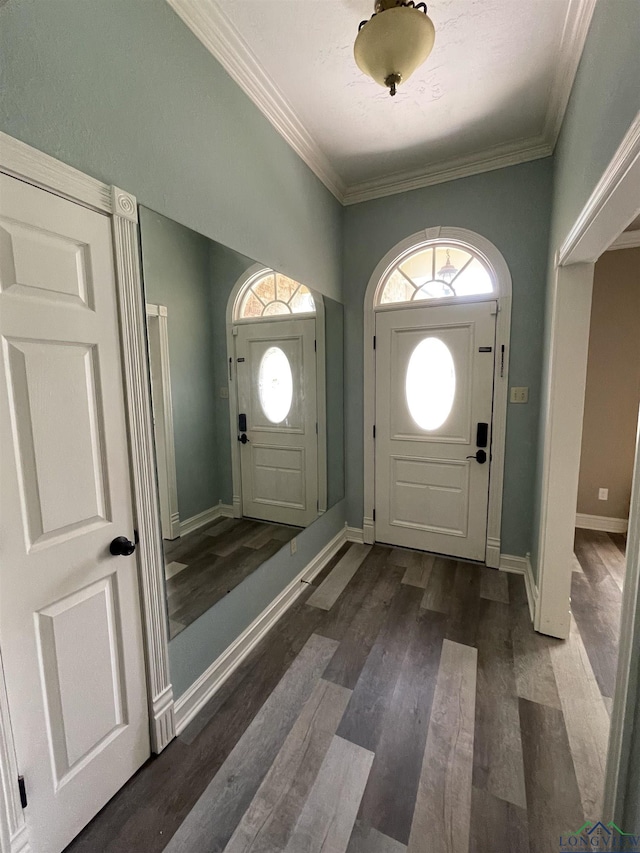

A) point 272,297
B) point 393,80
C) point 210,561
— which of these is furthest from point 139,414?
point 393,80

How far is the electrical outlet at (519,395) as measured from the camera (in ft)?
8.43

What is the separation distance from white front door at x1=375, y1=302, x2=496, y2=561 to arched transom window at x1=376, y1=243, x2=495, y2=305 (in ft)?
0.48

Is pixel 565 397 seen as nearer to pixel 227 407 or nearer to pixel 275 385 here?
pixel 275 385

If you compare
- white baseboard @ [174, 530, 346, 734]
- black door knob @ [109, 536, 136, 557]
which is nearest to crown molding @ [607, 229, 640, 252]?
white baseboard @ [174, 530, 346, 734]

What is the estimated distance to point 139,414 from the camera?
1.30m

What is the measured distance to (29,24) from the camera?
964 mm

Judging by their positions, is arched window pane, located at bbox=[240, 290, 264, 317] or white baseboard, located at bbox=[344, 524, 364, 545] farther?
white baseboard, located at bbox=[344, 524, 364, 545]

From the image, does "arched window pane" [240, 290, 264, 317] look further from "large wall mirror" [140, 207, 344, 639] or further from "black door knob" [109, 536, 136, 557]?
"black door knob" [109, 536, 136, 557]

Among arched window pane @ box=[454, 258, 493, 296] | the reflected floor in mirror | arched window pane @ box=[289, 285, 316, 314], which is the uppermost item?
arched window pane @ box=[454, 258, 493, 296]

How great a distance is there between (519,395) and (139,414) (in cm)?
247

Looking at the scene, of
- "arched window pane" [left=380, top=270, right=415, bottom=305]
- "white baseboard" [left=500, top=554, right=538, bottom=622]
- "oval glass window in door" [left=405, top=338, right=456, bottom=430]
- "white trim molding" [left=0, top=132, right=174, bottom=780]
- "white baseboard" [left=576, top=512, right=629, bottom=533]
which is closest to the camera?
"white trim molding" [left=0, top=132, right=174, bottom=780]

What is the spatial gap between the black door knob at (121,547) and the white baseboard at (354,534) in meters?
2.29

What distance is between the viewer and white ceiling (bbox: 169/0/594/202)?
59.6 inches

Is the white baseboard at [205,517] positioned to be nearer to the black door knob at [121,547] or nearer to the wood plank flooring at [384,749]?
the wood plank flooring at [384,749]
